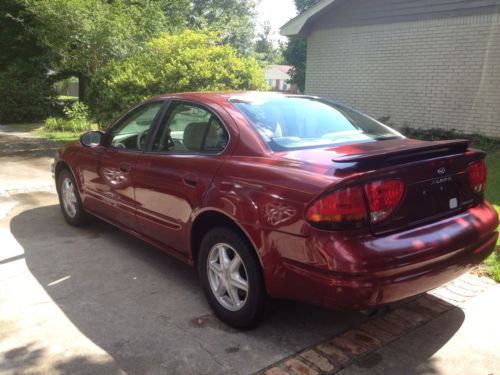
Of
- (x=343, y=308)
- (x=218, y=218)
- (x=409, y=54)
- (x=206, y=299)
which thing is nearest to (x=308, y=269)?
(x=343, y=308)

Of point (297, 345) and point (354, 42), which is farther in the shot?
point (354, 42)

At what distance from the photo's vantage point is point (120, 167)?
4.29 meters

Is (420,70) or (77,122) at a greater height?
(420,70)

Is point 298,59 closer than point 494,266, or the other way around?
point 494,266

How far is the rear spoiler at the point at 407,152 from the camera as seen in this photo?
2561mm

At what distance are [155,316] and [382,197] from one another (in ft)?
5.97

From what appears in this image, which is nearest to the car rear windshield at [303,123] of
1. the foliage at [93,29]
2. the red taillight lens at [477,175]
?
the red taillight lens at [477,175]

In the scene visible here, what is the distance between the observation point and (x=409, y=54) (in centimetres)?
1145

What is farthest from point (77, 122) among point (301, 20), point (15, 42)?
point (301, 20)

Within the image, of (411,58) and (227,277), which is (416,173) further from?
(411,58)

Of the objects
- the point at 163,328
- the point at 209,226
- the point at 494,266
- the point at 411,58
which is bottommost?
the point at 163,328

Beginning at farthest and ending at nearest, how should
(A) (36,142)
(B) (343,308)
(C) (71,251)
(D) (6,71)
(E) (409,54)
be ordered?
(D) (6,71), (A) (36,142), (E) (409,54), (C) (71,251), (B) (343,308)

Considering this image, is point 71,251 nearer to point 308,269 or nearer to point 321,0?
point 308,269

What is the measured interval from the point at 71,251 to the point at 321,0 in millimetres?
10238
